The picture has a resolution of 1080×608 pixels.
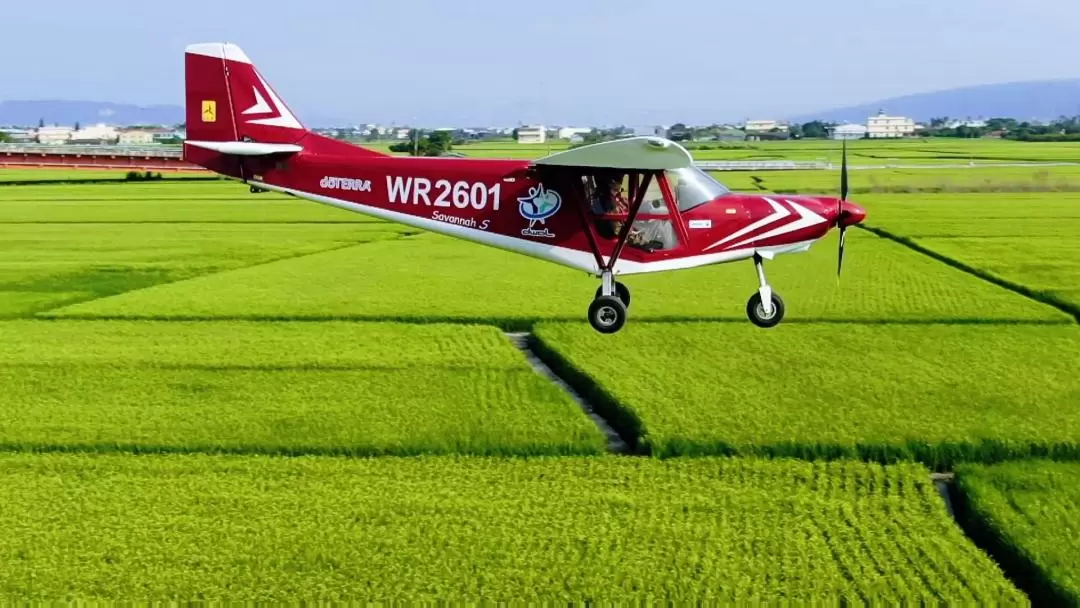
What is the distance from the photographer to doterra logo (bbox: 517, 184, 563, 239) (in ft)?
56.9

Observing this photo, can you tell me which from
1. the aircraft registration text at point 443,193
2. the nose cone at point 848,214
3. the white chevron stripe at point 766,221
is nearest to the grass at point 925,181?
the nose cone at point 848,214

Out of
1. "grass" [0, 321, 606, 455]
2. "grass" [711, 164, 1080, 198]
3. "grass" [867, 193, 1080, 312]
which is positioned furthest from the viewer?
"grass" [711, 164, 1080, 198]

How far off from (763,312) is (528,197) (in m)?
4.26

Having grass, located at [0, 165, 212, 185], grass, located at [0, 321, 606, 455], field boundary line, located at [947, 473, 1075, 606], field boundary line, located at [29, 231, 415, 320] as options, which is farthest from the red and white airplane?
grass, located at [0, 165, 212, 185]

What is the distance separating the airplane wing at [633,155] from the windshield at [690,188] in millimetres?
1710

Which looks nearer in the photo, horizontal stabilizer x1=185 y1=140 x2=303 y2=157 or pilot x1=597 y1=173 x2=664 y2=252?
horizontal stabilizer x1=185 y1=140 x2=303 y2=157

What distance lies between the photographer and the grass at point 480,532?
15.4 metres

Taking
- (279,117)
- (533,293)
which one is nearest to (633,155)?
(279,117)

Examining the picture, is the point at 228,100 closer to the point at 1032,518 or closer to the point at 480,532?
the point at 480,532

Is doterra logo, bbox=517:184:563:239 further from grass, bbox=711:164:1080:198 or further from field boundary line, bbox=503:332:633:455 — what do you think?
grass, bbox=711:164:1080:198

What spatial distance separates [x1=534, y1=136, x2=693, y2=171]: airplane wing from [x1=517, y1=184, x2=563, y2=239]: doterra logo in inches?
44.2

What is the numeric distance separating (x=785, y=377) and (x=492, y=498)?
10615 mm

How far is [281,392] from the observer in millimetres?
25828

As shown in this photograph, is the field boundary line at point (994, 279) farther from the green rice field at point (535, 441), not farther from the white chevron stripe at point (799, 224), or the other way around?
the white chevron stripe at point (799, 224)
